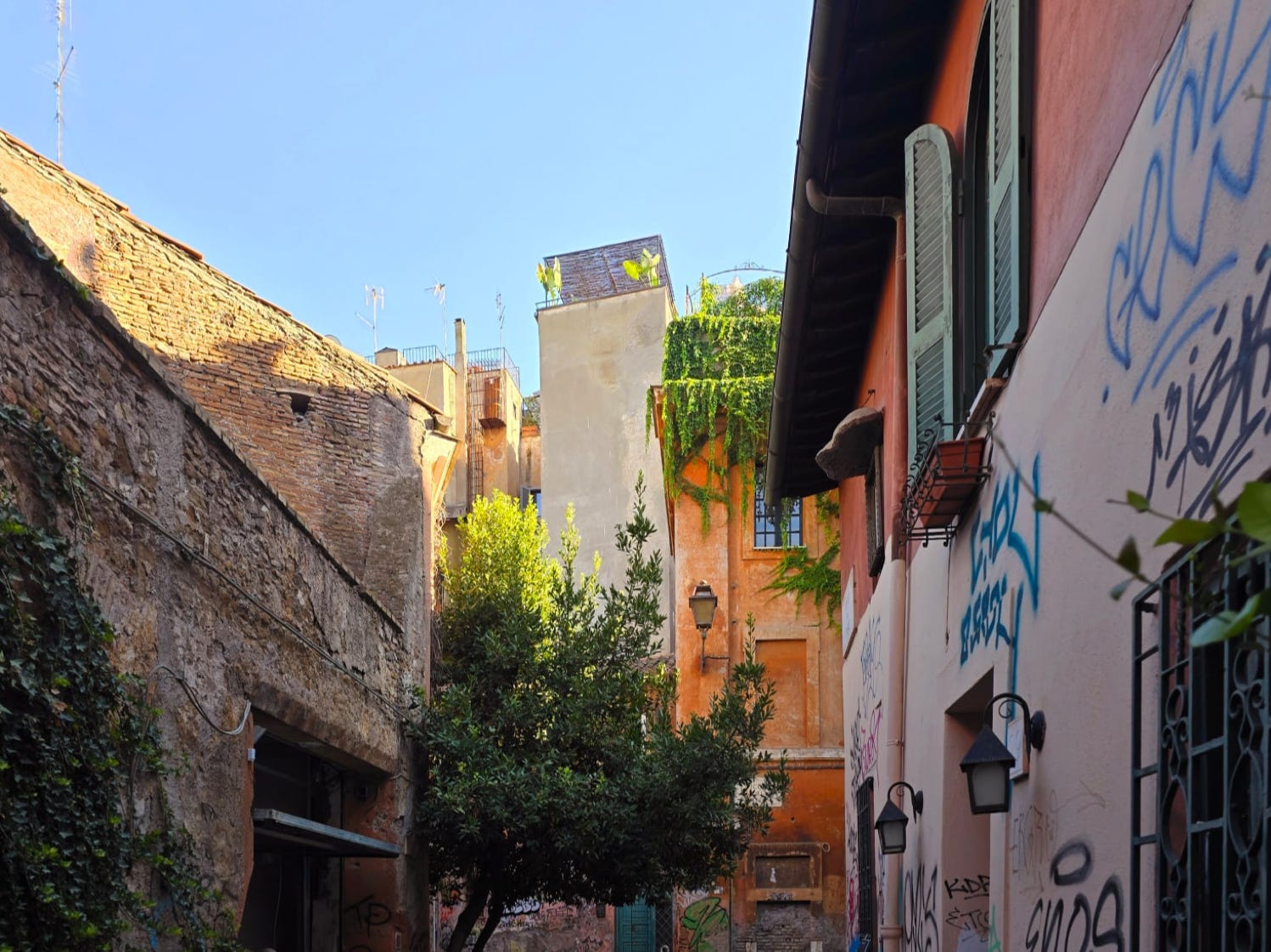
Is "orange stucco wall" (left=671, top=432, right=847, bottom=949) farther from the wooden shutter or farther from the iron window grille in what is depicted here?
the iron window grille

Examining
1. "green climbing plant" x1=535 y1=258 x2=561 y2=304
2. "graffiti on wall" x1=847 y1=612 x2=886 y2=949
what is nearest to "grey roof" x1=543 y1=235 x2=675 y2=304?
"green climbing plant" x1=535 y1=258 x2=561 y2=304

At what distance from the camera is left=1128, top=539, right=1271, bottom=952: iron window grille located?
2863 millimetres

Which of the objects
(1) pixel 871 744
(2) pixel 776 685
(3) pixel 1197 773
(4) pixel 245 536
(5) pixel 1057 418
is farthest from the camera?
(2) pixel 776 685

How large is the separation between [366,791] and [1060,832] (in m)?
8.19

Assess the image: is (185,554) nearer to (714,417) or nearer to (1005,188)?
(1005,188)

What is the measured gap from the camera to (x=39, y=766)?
18.0 ft

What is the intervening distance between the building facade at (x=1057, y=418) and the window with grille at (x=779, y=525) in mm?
15080

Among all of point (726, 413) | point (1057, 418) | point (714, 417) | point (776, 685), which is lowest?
point (776, 685)

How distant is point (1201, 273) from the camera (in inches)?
134

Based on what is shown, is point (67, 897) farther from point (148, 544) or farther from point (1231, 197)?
point (1231, 197)

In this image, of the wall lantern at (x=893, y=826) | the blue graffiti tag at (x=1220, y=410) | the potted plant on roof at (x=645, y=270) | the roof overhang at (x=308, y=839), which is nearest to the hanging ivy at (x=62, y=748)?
the roof overhang at (x=308, y=839)

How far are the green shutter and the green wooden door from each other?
22576 millimetres

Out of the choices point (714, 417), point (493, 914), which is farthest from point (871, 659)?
point (714, 417)

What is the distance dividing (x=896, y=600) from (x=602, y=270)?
95.3ft
